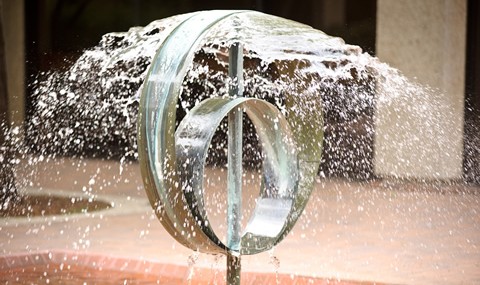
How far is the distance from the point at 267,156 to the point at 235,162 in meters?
0.46

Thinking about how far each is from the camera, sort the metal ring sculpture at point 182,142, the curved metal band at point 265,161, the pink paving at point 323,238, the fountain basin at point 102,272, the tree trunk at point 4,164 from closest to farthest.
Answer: the metal ring sculpture at point 182,142 < the curved metal band at point 265,161 < the fountain basin at point 102,272 < the pink paving at point 323,238 < the tree trunk at point 4,164

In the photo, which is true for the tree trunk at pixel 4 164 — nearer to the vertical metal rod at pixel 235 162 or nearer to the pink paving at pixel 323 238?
the pink paving at pixel 323 238

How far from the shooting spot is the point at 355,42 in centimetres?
1292

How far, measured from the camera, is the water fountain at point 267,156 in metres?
4.23

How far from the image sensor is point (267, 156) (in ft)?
16.8

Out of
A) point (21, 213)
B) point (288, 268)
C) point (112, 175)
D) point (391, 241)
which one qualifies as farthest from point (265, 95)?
point (288, 268)

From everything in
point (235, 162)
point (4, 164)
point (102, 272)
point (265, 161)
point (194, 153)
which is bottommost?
point (4, 164)

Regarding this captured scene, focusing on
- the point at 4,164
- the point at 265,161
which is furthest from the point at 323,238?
the point at 4,164

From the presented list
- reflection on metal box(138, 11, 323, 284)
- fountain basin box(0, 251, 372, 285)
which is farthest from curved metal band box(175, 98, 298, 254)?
fountain basin box(0, 251, 372, 285)

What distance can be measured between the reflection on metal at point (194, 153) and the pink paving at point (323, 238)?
34 centimetres

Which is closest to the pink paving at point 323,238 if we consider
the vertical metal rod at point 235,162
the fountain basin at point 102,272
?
the fountain basin at point 102,272

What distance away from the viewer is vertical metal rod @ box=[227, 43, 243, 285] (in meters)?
4.64

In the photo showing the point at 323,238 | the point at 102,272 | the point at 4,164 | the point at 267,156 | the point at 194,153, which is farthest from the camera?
the point at 4,164

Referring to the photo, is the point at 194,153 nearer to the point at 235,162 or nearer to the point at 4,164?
the point at 235,162
